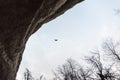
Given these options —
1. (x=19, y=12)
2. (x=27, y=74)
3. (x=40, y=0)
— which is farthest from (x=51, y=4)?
(x=27, y=74)

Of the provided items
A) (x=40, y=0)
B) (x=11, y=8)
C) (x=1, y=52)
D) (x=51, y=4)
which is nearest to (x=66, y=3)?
(x=51, y=4)

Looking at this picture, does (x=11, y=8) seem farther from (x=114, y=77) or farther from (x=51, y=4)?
(x=114, y=77)

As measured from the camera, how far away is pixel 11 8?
5758 millimetres

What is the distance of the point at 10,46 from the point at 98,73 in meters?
27.5

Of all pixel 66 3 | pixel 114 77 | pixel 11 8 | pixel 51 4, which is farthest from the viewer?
pixel 114 77

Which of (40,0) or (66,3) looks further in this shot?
(66,3)

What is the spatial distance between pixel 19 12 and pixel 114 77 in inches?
1036

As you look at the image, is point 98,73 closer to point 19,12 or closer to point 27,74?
point 27,74

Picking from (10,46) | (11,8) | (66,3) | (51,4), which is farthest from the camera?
(66,3)

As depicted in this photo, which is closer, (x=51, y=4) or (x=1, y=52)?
(x=1, y=52)

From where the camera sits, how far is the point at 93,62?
113ft

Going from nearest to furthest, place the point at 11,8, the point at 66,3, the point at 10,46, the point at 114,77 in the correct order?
1. the point at 11,8
2. the point at 10,46
3. the point at 66,3
4. the point at 114,77

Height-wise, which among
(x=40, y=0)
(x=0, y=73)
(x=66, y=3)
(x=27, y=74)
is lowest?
(x=27, y=74)

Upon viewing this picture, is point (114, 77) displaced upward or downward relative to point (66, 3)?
downward
